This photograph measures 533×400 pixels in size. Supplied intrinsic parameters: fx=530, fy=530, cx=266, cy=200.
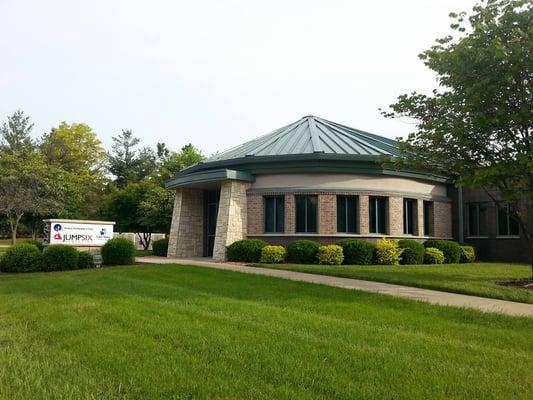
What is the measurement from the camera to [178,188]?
85.3ft

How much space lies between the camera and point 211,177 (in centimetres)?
2320

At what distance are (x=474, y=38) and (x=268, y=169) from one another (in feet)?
37.6

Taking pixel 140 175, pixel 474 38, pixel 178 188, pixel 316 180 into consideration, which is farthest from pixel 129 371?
pixel 140 175

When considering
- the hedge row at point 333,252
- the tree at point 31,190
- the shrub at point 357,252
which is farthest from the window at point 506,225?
the tree at point 31,190

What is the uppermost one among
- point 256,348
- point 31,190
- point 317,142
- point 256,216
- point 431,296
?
point 317,142

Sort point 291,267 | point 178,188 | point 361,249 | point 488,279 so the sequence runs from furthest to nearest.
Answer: point 178,188
point 361,249
point 291,267
point 488,279

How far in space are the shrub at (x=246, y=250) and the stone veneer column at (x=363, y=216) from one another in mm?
4316

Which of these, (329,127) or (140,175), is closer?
(329,127)

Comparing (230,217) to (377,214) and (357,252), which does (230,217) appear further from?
(377,214)

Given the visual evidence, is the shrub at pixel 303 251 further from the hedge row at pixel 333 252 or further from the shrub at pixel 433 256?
the shrub at pixel 433 256

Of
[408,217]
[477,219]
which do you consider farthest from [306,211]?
[477,219]

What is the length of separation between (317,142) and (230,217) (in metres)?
5.72

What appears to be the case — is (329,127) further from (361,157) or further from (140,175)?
(140,175)

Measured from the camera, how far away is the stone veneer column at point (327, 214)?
22734 mm
